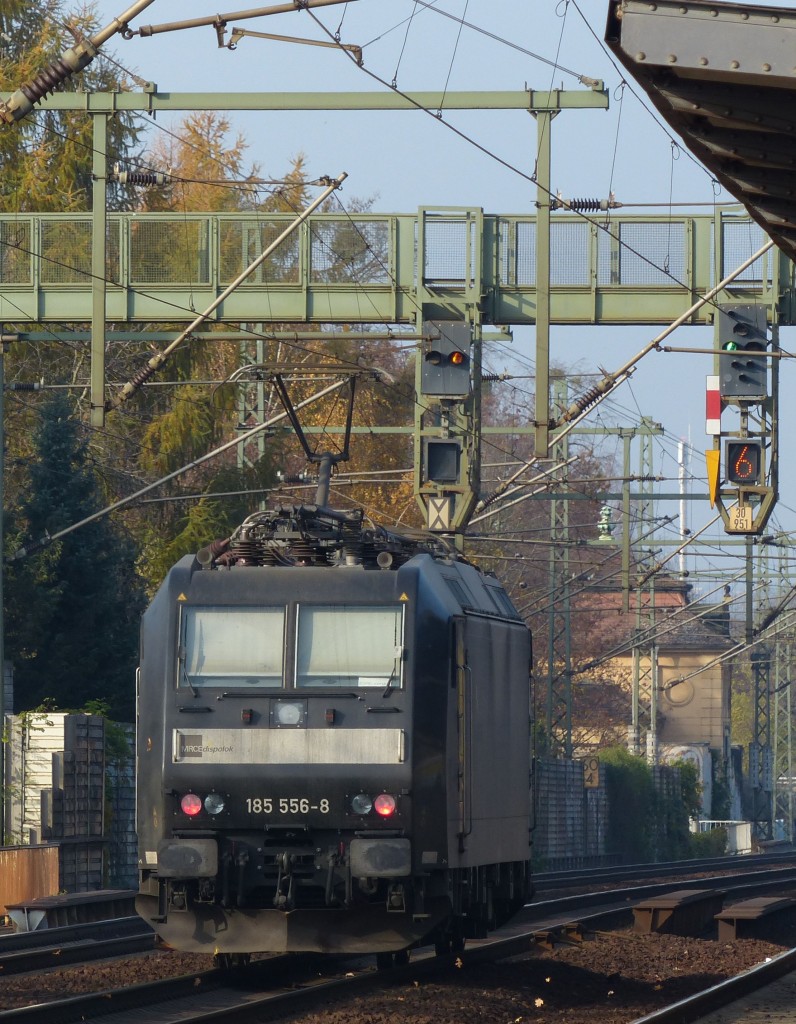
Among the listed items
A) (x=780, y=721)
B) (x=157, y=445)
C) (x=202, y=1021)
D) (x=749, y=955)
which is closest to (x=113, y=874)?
(x=749, y=955)

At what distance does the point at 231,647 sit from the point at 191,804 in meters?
1.09

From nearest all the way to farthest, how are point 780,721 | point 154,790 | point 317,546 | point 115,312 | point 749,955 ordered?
point 154,790, point 317,546, point 749,955, point 115,312, point 780,721

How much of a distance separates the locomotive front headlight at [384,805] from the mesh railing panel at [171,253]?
1253 cm

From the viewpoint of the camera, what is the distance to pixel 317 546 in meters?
13.9

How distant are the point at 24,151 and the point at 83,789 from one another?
71.5 ft

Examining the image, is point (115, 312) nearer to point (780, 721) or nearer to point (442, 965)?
point (442, 965)

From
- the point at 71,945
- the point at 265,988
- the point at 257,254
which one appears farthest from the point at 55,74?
the point at 257,254

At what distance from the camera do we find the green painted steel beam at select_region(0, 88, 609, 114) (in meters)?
20.6

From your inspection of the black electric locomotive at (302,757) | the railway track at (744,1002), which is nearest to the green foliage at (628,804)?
the railway track at (744,1002)

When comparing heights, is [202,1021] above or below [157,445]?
below

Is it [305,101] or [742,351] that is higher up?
[305,101]

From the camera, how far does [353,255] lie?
23953 mm

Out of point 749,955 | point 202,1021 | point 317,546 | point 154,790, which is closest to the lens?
point 202,1021

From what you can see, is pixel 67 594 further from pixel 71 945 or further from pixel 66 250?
pixel 71 945
